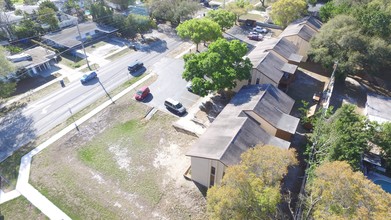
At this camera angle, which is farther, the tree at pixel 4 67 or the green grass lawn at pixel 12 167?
the tree at pixel 4 67

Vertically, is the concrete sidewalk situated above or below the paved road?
below

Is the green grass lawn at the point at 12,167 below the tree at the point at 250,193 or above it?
below

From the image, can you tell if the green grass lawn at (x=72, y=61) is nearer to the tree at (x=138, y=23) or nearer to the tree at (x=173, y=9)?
the tree at (x=138, y=23)

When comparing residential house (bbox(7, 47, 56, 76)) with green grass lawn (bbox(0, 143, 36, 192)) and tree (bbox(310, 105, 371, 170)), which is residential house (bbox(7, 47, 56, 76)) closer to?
green grass lawn (bbox(0, 143, 36, 192))

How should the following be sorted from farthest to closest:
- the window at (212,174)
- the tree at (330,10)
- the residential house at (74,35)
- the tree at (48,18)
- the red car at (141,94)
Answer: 1. the tree at (48,18)
2. the residential house at (74,35)
3. the tree at (330,10)
4. the red car at (141,94)
5. the window at (212,174)

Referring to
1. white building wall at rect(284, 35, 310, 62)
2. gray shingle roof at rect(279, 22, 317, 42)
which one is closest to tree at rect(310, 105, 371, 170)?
white building wall at rect(284, 35, 310, 62)

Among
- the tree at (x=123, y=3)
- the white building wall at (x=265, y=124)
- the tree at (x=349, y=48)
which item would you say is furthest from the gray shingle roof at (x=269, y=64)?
the tree at (x=123, y=3)

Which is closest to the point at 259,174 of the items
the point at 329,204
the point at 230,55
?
the point at 329,204

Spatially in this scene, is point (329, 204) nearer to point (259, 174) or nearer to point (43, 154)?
point (259, 174)
